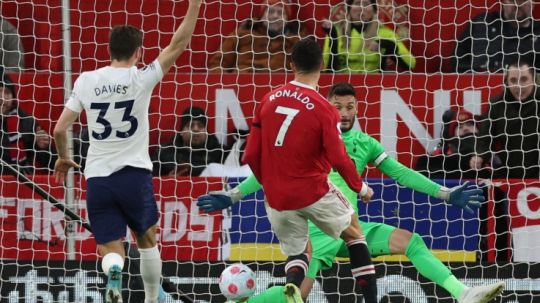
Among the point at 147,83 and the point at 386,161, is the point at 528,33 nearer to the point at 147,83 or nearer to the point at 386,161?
the point at 386,161

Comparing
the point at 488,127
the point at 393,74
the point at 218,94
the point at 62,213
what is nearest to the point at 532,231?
the point at 488,127

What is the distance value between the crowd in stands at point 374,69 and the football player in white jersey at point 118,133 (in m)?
2.81

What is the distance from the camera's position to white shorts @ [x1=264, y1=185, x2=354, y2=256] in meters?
8.66

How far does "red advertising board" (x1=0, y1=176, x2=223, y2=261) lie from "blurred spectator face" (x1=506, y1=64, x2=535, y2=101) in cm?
257

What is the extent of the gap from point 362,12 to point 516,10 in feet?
4.40

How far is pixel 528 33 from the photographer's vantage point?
40.5 feet

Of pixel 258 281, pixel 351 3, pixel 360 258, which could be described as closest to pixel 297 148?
pixel 360 258

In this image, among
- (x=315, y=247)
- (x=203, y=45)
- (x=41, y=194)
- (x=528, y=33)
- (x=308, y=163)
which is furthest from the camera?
(x=203, y=45)

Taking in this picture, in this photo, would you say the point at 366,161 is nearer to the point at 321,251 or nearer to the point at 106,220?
the point at 321,251

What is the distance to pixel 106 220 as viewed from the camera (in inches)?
341

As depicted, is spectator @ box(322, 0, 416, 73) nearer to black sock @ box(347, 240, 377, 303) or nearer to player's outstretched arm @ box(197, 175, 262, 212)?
player's outstretched arm @ box(197, 175, 262, 212)

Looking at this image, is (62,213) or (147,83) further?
(62,213)

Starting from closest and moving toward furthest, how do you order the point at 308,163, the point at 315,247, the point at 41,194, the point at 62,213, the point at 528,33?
the point at 308,163, the point at 315,247, the point at 41,194, the point at 62,213, the point at 528,33

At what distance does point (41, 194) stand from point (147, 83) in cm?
224
